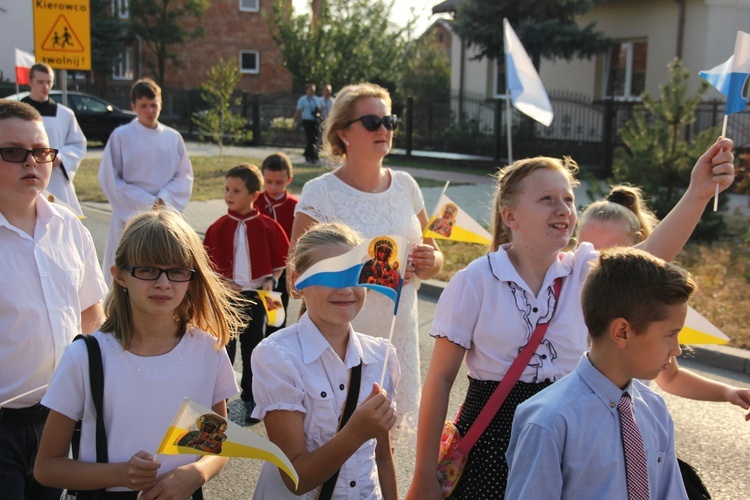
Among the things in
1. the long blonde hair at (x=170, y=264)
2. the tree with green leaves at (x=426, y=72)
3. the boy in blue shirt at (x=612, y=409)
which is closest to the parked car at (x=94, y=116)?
the tree with green leaves at (x=426, y=72)

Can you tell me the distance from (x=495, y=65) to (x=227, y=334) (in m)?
26.3

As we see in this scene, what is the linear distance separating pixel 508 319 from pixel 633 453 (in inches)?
30.2

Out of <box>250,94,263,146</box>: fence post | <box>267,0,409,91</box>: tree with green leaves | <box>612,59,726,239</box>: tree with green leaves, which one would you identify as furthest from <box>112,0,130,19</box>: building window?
<box>612,59,726,239</box>: tree with green leaves

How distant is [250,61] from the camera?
44750 mm

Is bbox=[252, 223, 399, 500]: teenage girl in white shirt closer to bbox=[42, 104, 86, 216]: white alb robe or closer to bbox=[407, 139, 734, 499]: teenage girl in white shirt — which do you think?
bbox=[407, 139, 734, 499]: teenage girl in white shirt

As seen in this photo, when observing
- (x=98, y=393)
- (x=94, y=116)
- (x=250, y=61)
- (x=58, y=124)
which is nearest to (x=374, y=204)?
(x=98, y=393)

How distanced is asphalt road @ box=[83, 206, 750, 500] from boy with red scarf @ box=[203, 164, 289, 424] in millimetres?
573

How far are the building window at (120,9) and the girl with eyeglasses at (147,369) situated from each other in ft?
127

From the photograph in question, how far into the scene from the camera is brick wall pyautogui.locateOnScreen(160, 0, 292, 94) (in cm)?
4281

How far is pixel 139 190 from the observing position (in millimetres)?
7273

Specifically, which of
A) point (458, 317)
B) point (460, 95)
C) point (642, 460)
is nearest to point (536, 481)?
point (642, 460)

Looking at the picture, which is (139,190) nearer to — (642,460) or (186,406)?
(186,406)

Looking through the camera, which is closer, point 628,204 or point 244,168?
point 628,204

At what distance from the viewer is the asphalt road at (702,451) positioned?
477 centimetres
